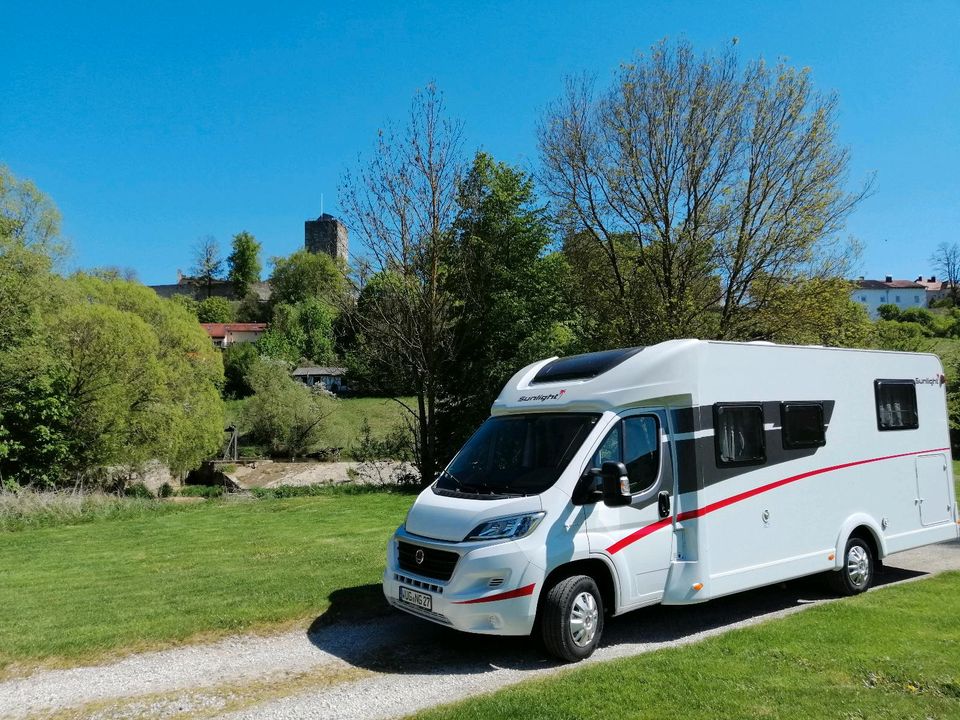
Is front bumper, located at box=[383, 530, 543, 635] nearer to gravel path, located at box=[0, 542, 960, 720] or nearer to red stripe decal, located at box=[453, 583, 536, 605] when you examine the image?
red stripe decal, located at box=[453, 583, 536, 605]

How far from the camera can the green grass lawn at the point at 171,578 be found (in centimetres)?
657

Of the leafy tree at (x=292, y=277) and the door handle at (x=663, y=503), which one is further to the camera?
the leafy tree at (x=292, y=277)

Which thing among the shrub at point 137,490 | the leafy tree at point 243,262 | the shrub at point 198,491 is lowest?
the shrub at point 198,491

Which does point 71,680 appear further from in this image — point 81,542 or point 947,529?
point 947,529

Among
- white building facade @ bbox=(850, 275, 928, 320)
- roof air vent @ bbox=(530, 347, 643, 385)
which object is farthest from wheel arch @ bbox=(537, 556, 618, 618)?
white building facade @ bbox=(850, 275, 928, 320)

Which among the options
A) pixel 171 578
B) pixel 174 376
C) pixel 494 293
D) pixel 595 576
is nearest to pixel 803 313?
pixel 494 293

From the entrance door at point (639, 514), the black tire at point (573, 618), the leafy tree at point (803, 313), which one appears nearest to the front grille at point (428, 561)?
the black tire at point (573, 618)

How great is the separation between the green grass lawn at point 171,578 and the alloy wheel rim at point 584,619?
269cm

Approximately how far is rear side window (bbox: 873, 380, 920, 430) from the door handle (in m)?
→ 3.95

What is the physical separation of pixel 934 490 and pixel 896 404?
57.2 inches

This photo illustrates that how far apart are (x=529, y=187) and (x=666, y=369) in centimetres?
1647

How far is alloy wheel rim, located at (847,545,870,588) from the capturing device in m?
7.90

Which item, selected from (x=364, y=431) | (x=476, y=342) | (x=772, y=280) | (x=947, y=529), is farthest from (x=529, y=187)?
(x=947, y=529)

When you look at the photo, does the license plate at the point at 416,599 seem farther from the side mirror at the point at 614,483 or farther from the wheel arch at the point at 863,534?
the wheel arch at the point at 863,534
